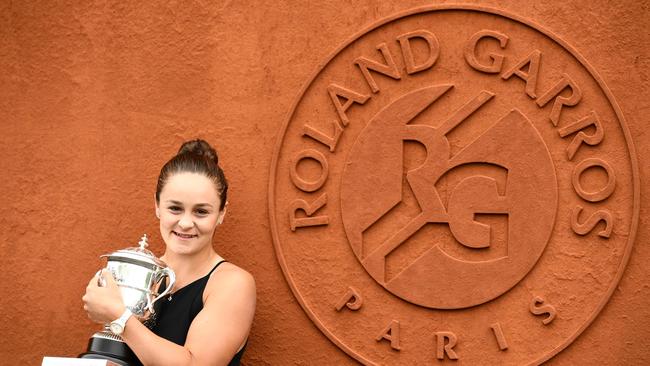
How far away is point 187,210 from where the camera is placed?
3146 millimetres

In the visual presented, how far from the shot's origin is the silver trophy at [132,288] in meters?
2.94

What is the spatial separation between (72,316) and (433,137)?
5.76 feet

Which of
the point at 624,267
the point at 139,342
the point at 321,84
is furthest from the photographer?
the point at 321,84

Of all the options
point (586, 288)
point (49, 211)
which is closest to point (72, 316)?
point (49, 211)

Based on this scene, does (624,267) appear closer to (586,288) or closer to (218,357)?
(586,288)

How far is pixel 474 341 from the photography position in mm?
3467

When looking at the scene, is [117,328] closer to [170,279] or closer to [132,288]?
[132,288]

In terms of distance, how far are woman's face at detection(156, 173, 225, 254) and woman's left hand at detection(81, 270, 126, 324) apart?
32cm

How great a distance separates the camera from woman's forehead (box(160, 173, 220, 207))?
3.13 m

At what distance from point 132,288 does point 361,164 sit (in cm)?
111

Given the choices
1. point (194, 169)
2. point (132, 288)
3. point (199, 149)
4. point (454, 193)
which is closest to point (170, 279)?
point (132, 288)

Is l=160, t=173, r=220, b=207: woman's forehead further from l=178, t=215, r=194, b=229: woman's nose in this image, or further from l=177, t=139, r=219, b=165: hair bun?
l=177, t=139, r=219, b=165: hair bun

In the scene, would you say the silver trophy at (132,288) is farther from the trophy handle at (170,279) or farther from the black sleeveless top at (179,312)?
the black sleeveless top at (179,312)

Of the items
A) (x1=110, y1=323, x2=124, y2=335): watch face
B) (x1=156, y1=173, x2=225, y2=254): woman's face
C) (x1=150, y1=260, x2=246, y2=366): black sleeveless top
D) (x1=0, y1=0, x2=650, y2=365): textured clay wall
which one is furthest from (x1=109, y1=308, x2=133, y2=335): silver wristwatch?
(x1=0, y1=0, x2=650, y2=365): textured clay wall
